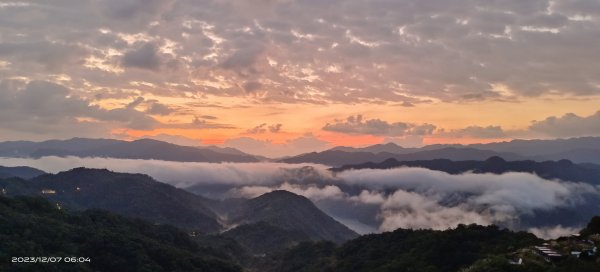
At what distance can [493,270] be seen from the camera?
93.4m

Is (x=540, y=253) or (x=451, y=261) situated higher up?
(x=540, y=253)

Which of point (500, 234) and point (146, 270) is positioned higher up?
point (500, 234)

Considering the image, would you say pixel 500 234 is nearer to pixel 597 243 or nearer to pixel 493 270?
pixel 597 243

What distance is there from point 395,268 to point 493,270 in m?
85.1

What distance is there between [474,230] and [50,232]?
187m

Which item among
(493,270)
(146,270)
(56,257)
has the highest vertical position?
(493,270)

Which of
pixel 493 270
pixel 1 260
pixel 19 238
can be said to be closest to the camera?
pixel 493 270

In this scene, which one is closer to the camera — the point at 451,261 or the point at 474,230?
the point at 451,261

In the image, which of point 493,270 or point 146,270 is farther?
point 146,270

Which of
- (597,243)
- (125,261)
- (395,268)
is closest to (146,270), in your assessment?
(125,261)

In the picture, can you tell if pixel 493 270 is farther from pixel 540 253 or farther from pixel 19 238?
pixel 19 238

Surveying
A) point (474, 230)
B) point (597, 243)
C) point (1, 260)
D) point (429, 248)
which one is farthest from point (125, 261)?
point (597, 243)

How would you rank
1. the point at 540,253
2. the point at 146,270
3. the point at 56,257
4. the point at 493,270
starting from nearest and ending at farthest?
the point at 493,270 → the point at 540,253 → the point at 56,257 → the point at 146,270

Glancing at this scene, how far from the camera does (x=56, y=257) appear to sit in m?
165
